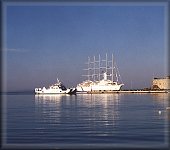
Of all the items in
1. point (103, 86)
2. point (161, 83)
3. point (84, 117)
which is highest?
point (161, 83)

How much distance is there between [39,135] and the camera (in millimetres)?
13133

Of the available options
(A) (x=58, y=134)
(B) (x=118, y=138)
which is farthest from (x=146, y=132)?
(A) (x=58, y=134)

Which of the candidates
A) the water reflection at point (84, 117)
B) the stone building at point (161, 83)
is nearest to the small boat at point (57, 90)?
the stone building at point (161, 83)

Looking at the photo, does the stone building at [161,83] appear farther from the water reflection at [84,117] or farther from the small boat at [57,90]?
the water reflection at [84,117]

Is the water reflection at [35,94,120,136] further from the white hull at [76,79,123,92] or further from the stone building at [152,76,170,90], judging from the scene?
the stone building at [152,76,170,90]

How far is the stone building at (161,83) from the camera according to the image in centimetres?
9268

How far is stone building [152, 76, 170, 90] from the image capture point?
304 feet

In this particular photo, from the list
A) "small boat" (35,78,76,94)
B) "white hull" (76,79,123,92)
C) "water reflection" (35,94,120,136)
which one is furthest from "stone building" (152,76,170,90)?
"water reflection" (35,94,120,136)

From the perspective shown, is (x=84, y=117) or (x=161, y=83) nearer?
(x=84, y=117)

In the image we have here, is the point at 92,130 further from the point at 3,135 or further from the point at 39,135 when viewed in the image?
the point at 3,135

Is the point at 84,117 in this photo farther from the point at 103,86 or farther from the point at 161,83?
the point at 161,83

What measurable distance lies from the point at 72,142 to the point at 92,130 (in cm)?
306

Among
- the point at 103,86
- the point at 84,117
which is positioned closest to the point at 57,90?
the point at 103,86

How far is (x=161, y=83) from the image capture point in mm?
93438
